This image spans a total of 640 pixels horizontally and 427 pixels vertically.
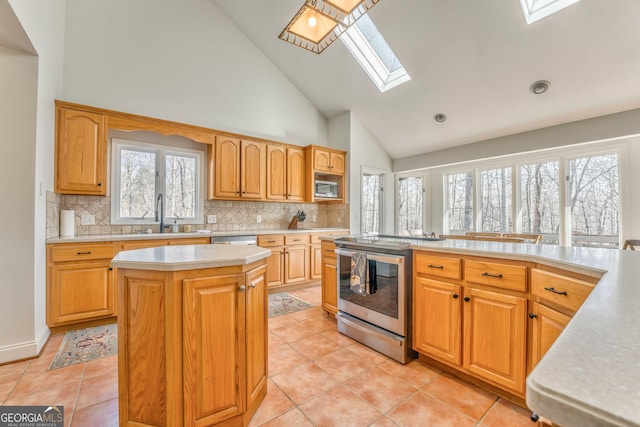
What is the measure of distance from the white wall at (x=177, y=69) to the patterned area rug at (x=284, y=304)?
101 inches

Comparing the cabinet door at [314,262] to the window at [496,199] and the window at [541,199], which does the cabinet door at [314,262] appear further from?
the window at [541,199]

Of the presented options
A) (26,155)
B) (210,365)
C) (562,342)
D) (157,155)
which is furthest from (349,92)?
(562,342)

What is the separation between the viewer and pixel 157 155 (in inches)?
148

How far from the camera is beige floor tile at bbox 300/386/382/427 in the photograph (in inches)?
61.9

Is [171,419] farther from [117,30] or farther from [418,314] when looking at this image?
[117,30]

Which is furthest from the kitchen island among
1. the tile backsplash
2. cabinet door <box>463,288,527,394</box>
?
the tile backsplash

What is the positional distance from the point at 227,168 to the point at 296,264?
66.2 inches

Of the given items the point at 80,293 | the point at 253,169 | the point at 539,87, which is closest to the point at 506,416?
the point at 539,87

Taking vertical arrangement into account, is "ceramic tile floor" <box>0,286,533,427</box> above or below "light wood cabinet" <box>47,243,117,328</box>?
below

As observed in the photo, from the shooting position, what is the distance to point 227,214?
4254mm

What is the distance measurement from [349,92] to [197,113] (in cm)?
235

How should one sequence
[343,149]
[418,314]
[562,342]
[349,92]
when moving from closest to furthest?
1. [562,342]
2. [418,314]
3. [349,92]
4. [343,149]

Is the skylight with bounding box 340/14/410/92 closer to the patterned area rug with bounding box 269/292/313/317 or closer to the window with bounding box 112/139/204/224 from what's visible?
the window with bounding box 112/139/204/224

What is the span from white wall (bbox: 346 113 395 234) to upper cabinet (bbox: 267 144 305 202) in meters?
0.90
